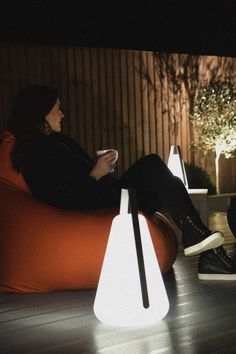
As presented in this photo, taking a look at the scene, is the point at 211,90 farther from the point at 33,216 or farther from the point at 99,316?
the point at 99,316

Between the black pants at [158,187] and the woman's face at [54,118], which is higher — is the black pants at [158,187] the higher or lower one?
the lower one

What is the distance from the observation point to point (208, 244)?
2.54m

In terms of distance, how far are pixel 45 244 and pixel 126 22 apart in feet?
11.6

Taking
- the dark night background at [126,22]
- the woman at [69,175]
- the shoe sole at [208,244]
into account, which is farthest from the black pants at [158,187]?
the dark night background at [126,22]

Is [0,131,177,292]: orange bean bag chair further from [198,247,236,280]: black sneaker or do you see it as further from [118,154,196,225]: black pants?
[198,247,236,280]: black sneaker

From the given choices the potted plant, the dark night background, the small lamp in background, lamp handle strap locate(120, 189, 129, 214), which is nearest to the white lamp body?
lamp handle strap locate(120, 189, 129, 214)

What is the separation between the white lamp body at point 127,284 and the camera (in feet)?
6.44

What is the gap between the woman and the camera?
258cm

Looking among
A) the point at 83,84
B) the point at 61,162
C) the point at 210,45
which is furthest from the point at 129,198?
the point at 83,84

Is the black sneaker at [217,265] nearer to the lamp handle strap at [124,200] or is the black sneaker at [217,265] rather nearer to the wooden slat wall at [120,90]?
the lamp handle strap at [124,200]

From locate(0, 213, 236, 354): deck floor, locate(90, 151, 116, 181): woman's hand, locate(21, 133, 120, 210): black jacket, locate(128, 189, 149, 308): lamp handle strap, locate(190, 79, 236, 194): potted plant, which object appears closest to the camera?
locate(0, 213, 236, 354): deck floor

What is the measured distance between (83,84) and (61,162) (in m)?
5.02

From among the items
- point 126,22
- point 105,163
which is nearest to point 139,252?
point 105,163

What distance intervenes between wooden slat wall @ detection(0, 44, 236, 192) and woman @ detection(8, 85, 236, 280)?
4.41 metres
